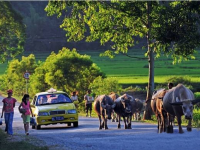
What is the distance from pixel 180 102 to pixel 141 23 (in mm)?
12957

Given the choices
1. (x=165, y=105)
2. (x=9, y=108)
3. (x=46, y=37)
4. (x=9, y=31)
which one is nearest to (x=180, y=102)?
(x=165, y=105)

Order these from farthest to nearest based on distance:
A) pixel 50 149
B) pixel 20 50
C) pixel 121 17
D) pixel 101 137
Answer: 1. pixel 20 50
2. pixel 121 17
3. pixel 101 137
4. pixel 50 149

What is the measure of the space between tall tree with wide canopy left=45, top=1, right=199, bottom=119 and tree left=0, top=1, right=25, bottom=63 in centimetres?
1083

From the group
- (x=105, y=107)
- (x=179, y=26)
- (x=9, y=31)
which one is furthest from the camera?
(x=9, y=31)

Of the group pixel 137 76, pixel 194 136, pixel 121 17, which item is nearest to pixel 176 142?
pixel 194 136

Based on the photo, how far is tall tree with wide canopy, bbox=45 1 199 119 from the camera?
32062mm

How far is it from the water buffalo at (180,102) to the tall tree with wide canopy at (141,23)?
25.9 ft

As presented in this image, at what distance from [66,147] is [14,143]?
2270 millimetres

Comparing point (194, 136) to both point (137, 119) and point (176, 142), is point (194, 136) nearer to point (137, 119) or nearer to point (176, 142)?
point (176, 142)

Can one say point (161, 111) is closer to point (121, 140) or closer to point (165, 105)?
point (165, 105)

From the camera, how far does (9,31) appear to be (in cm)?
5044

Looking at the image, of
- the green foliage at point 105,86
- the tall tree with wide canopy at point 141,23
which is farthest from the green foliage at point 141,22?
the green foliage at point 105,86

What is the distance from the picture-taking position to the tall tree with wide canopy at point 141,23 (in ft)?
105

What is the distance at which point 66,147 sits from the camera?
2025 centimetres
